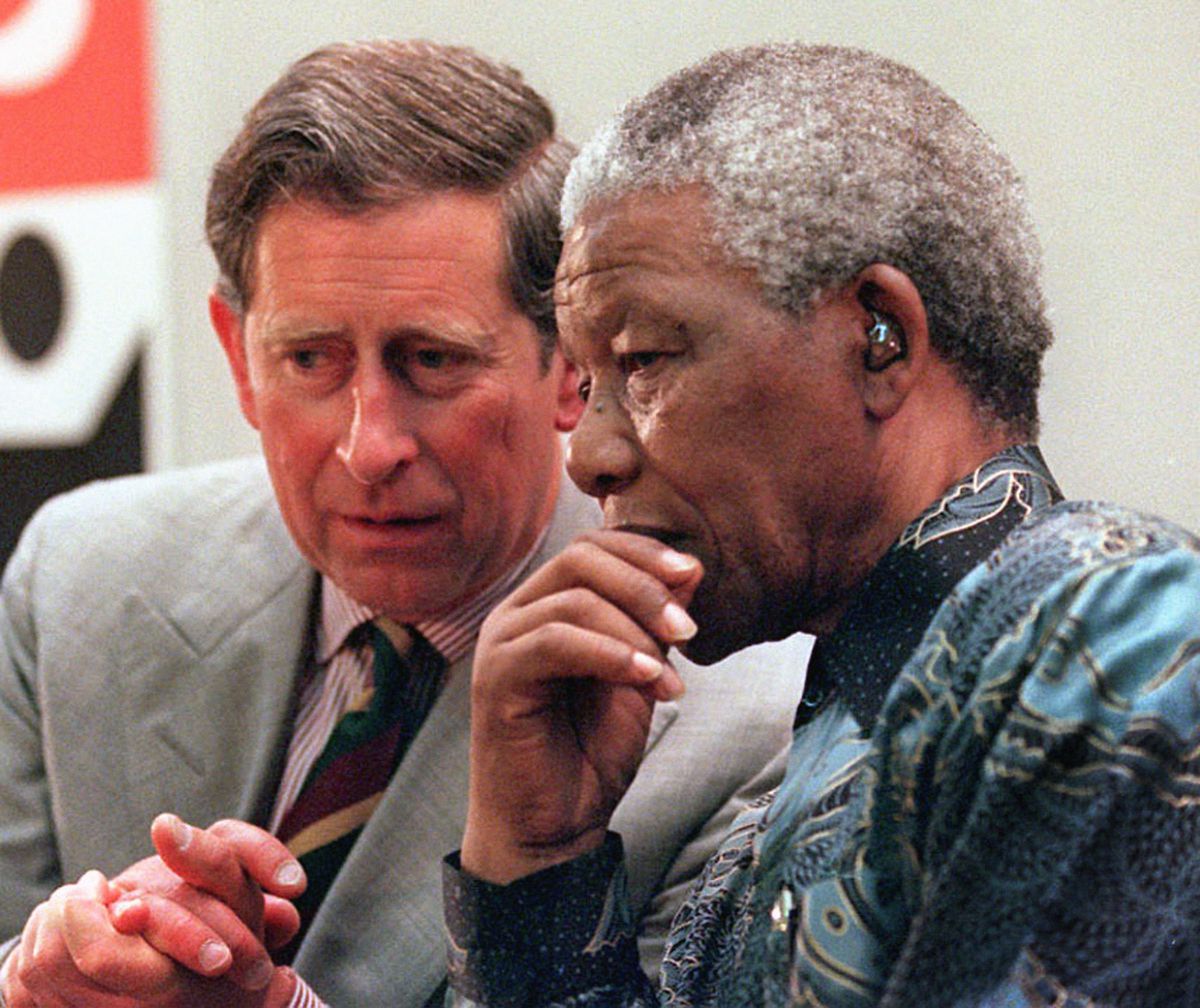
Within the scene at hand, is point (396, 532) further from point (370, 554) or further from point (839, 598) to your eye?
point (839, 598)

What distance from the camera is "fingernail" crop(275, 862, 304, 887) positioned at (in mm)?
1672

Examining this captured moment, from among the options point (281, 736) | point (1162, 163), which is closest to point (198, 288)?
point (281, 736)

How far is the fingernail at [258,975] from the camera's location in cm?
167

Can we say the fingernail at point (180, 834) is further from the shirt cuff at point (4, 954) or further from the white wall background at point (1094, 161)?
the white wall background at point (1094, 161)

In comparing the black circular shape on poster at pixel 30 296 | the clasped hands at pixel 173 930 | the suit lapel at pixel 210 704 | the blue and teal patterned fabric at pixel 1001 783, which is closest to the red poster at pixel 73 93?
the black circular shape on poster at pixel 30 296

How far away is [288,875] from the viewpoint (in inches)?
66.0

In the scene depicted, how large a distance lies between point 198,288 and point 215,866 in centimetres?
167

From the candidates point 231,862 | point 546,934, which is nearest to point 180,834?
point 231,862

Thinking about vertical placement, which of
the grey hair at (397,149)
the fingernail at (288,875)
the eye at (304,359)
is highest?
the grey hair at (397,149)

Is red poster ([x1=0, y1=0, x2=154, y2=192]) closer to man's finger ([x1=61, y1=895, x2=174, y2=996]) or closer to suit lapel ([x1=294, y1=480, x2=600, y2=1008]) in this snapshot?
suit lapel ([x1=294, y1=480, x2=600, y2=1008])

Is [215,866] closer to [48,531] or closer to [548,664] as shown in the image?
[548,664]

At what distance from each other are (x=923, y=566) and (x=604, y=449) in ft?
0.83

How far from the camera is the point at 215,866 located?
164 cm

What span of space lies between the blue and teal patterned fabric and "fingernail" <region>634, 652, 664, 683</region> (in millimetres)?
117
